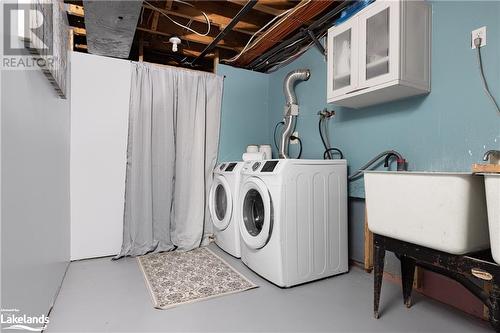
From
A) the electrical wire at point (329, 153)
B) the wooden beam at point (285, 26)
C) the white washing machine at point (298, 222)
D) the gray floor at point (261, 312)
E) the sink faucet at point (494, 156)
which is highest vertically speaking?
the wooden beam at point (285, 26)

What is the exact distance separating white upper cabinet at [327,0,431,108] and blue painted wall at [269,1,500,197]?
0.28ft

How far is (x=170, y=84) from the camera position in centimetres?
295

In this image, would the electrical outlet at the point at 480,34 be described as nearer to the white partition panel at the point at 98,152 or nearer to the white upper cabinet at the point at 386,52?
the white upper cabinet at the point at 386,52

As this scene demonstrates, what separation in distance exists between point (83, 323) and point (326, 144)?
2.38 m

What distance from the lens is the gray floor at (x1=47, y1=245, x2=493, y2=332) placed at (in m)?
1.54

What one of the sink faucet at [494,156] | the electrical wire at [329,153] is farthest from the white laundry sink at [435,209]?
the electrical wire at [329,153]

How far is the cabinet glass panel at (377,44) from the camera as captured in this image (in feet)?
5.96

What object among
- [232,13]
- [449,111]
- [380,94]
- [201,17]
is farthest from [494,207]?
[201,17]

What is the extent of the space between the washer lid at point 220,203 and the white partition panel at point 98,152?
3.08 feet

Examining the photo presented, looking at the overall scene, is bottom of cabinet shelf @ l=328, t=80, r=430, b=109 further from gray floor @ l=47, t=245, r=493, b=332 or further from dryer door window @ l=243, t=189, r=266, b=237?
gray floor @ l=47, t=245, r=493, b=332

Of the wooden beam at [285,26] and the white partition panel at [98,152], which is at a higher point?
the wooden beam at [285,26]

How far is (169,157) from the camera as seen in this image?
9.57 ft

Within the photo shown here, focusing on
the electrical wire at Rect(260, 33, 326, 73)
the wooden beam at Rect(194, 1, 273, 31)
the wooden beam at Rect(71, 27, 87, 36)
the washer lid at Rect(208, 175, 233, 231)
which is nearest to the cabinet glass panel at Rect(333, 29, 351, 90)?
the electrical wire at Rect(260, 33, 326, 73)

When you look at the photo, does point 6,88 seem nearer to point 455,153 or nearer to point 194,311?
point 194,311
